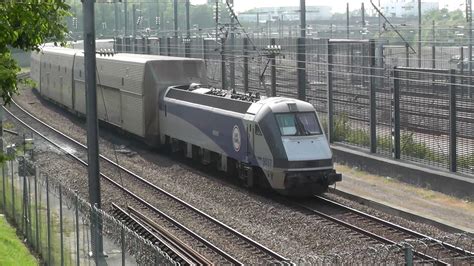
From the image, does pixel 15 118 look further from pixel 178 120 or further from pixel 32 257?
pixel 32 257

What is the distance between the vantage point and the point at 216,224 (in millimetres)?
20078

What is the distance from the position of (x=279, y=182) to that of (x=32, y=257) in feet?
24.1

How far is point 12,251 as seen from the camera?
16.7 m

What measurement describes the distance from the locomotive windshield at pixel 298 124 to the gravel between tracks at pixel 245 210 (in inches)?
73.9

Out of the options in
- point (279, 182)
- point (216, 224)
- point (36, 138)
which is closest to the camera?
point (216, 224)

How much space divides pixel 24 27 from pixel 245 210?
1070 cm

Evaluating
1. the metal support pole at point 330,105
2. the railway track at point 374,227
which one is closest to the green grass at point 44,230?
the railway track at point 374,227

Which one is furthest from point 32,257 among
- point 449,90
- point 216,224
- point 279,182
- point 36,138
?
point 36,138

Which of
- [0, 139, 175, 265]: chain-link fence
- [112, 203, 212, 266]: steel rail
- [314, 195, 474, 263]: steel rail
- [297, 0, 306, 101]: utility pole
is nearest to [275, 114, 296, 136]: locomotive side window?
[314, 195, 474, 263]: steel rail

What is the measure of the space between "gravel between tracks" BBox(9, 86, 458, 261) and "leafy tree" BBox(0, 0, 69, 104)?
16.8ft

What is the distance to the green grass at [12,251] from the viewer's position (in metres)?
15.8

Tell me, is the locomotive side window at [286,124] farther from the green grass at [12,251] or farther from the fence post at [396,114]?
the green grass at [12,251]

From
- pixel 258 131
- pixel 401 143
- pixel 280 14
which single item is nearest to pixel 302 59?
pixel 401 143

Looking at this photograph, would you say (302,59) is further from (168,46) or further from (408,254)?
(408,254)
